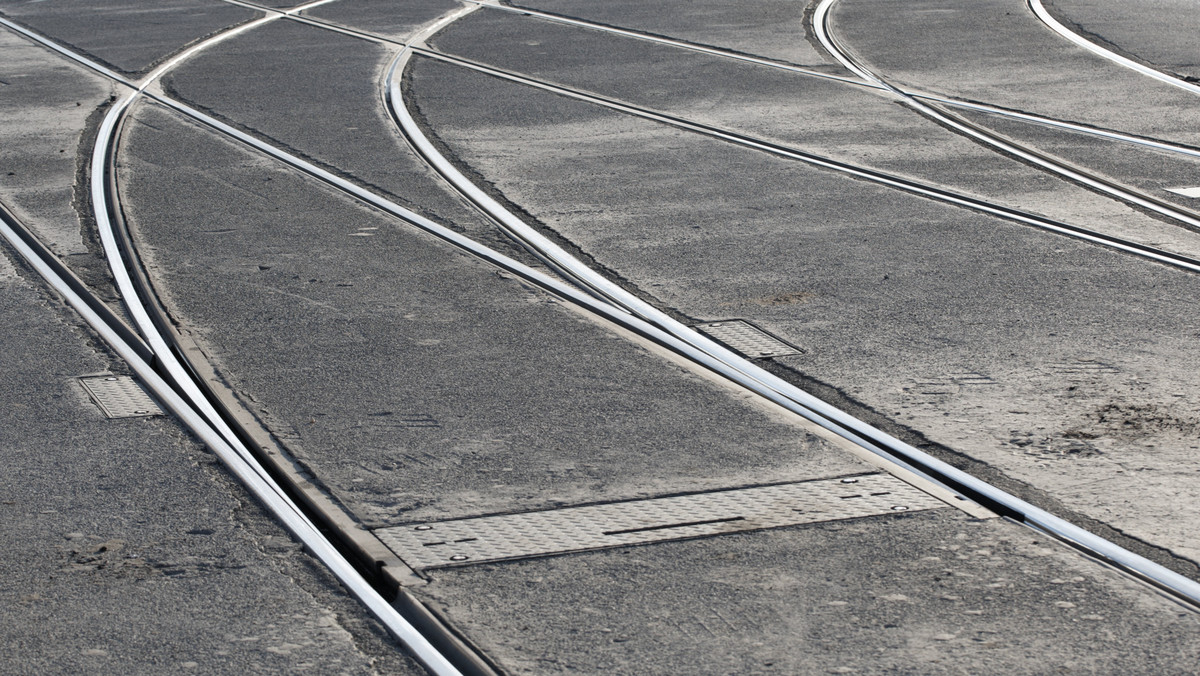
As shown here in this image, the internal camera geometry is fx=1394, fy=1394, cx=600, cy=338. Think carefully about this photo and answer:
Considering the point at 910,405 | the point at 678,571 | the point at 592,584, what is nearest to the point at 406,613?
the point at 592,584

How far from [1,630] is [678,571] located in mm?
2101

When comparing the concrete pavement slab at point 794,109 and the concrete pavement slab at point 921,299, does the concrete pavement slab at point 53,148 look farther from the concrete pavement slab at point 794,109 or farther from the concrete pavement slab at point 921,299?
the concrete pavement slab at point 794,109

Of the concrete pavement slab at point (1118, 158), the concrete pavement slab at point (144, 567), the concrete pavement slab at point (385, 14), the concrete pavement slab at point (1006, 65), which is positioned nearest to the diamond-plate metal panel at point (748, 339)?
the concrete pavement slab at point (144, 567)

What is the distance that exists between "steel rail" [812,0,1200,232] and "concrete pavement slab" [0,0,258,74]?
806 cm

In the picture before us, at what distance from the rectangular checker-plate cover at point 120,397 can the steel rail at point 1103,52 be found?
34.9 feet

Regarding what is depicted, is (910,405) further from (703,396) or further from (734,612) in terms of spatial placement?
(734,612)

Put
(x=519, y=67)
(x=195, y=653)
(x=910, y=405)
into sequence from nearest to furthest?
1. (x=195, y=653)
2. (x=910, y=405)
3. (x=519, y=67)

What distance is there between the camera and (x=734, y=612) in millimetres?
4316

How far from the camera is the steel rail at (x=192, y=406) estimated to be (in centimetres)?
431

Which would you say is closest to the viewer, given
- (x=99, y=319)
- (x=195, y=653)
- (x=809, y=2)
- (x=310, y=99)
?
(x=195, y=653)

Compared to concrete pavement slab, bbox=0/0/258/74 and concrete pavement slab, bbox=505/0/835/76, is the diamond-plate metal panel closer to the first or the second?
concrete pavement slab, bbox=505/0/835/76

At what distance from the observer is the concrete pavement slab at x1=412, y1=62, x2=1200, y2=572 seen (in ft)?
18.2

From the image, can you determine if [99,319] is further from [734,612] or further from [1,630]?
[734,612]

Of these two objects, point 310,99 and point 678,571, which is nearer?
point 678,571
